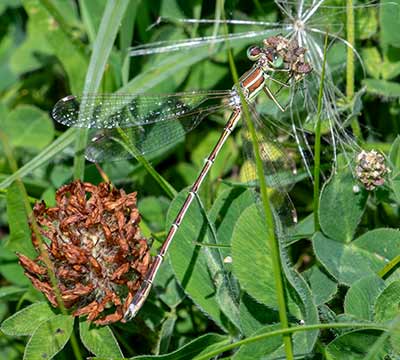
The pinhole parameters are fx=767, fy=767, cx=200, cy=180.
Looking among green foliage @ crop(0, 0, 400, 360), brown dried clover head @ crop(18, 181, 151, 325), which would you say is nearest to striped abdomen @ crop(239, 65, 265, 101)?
green foliage @ crop(0, 0, 400, 360)

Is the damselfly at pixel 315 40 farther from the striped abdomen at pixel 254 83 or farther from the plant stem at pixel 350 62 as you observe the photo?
the striped abdomen at pixel 254 83

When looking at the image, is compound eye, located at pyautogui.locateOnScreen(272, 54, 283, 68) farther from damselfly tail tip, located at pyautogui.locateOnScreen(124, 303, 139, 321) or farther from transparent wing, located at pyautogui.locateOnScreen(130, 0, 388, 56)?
damselfly tail tip, located at pyautogui.locateOnScreen(124, 303, 139, 321)

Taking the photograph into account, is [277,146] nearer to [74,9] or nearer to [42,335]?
[42,335]

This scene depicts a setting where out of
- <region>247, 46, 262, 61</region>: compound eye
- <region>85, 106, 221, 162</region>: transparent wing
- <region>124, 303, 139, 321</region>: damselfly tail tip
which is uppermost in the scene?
<region>247, 46, 262, 61</region>: compound eye

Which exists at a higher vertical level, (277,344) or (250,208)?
(250,208)

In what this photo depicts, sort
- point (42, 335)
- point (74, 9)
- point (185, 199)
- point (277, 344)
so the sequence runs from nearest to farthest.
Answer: point (277, 344)
point (42, 335)
point (185, 199)
point (74, 9)

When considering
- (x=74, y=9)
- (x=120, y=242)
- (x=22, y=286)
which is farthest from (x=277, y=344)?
(x=74, y=9)
